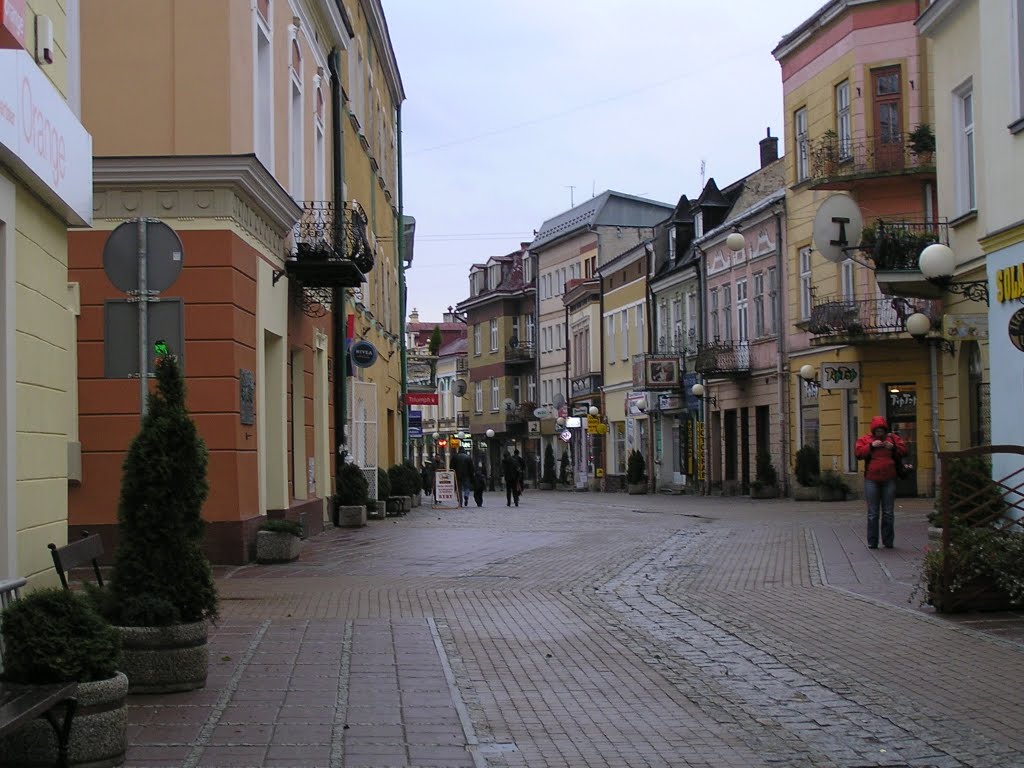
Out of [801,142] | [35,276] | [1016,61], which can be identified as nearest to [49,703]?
[35,276]

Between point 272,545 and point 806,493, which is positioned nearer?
point 272,545

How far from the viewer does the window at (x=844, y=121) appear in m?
36.9

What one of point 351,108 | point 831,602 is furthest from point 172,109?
point 351,108

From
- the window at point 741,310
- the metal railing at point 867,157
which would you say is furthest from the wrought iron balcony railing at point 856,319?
the window at point 741,310

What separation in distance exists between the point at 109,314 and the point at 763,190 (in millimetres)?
40563

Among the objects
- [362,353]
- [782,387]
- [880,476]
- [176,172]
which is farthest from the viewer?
[782,387]

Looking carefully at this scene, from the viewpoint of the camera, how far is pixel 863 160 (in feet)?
119

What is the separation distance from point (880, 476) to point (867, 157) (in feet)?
62.7

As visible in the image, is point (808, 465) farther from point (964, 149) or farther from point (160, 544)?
point (160, 544)

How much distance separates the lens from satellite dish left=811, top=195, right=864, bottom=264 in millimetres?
24531

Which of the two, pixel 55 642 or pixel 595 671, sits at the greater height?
pixel 55 642

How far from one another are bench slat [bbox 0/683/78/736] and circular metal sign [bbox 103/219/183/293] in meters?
3.47

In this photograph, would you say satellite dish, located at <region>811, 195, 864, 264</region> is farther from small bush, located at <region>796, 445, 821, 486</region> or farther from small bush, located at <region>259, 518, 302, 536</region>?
small bush, located at <region>796, 445, 821, 486</region>

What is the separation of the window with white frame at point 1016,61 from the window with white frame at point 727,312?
31552 mm
